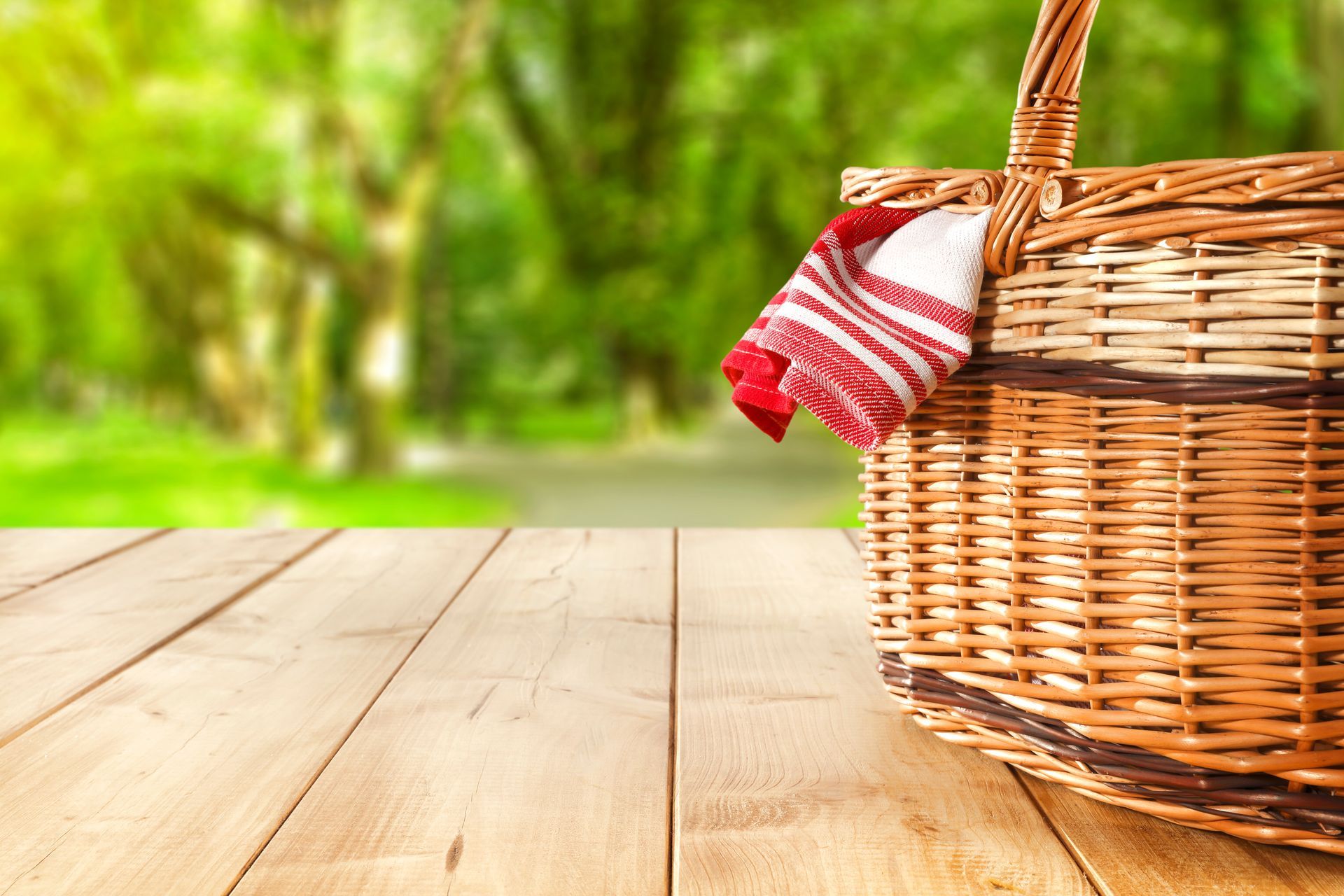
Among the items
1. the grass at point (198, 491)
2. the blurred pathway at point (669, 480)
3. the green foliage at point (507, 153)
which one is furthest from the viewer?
the blurred pathway at point (669, 480)

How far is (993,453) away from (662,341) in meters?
6.64

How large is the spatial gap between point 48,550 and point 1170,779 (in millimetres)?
1340

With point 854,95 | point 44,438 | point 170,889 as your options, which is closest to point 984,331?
point 170,889

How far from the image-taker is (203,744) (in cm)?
77

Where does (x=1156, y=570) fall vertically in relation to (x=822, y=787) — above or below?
above

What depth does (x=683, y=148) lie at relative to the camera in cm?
748

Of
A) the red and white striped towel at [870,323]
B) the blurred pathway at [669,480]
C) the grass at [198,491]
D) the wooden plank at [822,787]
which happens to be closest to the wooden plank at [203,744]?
the wooden plank at [822,787]

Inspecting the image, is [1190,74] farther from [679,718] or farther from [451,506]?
[679,718]

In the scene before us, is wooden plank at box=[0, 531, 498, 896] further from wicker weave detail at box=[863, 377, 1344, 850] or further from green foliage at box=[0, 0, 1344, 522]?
green foliage at box=[0, 0, 1344, 522]

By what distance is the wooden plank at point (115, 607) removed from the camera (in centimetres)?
91

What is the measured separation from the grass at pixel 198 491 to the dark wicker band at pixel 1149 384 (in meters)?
5.65

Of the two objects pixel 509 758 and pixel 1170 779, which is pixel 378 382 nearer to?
pixel 509 758

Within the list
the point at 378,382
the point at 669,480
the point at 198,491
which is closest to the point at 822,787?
the point at 378,382

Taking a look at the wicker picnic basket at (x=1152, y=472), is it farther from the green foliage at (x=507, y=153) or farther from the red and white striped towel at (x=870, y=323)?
the green foliage at (x=507, y=153)
